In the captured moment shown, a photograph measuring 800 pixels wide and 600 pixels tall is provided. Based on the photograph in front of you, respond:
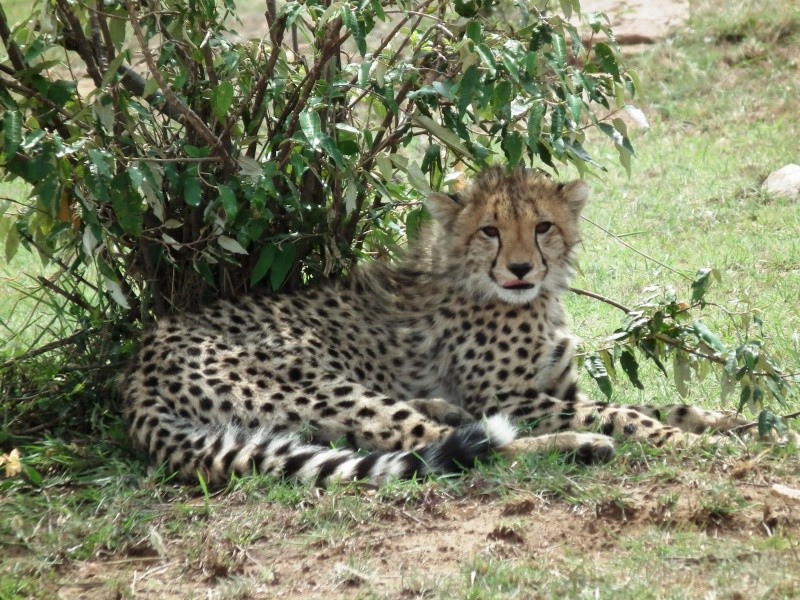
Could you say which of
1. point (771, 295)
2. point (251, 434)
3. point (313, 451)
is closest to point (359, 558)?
point (313, 451)

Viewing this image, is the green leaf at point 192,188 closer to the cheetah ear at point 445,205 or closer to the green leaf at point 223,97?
the green leaf at point 223,97

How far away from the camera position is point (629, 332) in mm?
4051

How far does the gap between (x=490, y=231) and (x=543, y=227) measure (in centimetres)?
19

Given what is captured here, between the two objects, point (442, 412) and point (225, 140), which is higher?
point (225, 140)

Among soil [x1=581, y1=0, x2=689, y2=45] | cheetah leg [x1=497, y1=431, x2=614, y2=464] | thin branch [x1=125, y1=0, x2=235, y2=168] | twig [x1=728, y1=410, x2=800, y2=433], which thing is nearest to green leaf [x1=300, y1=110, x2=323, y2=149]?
thin branch [x1=125, y1=0, x2=235, y2=168]

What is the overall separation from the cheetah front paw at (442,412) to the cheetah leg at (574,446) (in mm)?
403

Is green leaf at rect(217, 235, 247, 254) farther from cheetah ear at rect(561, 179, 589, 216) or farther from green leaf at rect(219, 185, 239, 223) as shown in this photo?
cheetah ear at rect(561, 179, 589, 216)

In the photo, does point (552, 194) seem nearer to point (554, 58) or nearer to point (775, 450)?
point (554, 58)

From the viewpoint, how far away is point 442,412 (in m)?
4.13

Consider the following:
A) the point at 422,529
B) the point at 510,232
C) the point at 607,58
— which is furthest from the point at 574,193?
the point at 422,529

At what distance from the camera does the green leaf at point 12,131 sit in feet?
11.4

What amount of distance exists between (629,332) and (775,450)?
0.64 m

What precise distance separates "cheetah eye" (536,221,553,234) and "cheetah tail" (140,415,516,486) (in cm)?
82

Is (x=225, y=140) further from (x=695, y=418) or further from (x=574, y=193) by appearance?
(x=695, y=418)
